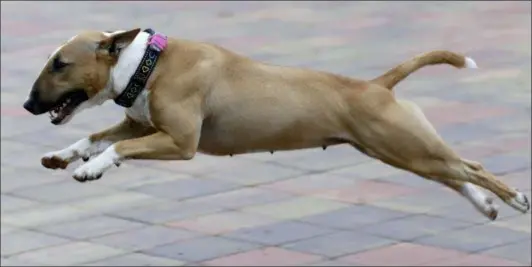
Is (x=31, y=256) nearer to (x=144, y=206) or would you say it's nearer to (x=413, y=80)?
(x=144, y=206)

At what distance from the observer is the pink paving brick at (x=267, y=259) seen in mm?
10422

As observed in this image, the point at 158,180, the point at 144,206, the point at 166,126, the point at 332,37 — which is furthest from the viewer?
the point at 332,37

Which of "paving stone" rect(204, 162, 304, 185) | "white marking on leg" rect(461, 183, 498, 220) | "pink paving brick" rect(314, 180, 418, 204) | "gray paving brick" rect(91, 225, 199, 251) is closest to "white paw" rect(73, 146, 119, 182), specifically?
"white marking on leg" rect(461, 183, 498, 220)

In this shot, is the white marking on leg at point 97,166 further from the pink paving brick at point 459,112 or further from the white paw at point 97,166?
the pink paving brick at point 459,112

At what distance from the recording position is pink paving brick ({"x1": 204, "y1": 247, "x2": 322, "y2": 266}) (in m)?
10.4

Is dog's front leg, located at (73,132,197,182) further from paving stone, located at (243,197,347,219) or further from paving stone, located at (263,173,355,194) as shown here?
paving stone, located at (263,173,355,194)

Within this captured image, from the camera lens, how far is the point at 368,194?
1201cm

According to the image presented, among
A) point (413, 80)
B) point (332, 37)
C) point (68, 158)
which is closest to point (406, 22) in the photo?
Answer: point (332, 37)

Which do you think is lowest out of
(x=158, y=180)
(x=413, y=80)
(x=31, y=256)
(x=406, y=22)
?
(x=31, y=256)

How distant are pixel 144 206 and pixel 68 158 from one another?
6959 millimetres

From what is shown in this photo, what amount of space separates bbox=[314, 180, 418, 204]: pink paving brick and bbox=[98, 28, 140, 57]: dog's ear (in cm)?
727

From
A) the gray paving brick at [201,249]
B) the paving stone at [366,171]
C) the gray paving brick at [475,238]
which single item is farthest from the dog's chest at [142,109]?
the paving stone at [366,171]

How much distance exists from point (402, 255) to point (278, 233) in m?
1.09

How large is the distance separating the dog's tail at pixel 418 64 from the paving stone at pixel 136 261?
5192 mm
